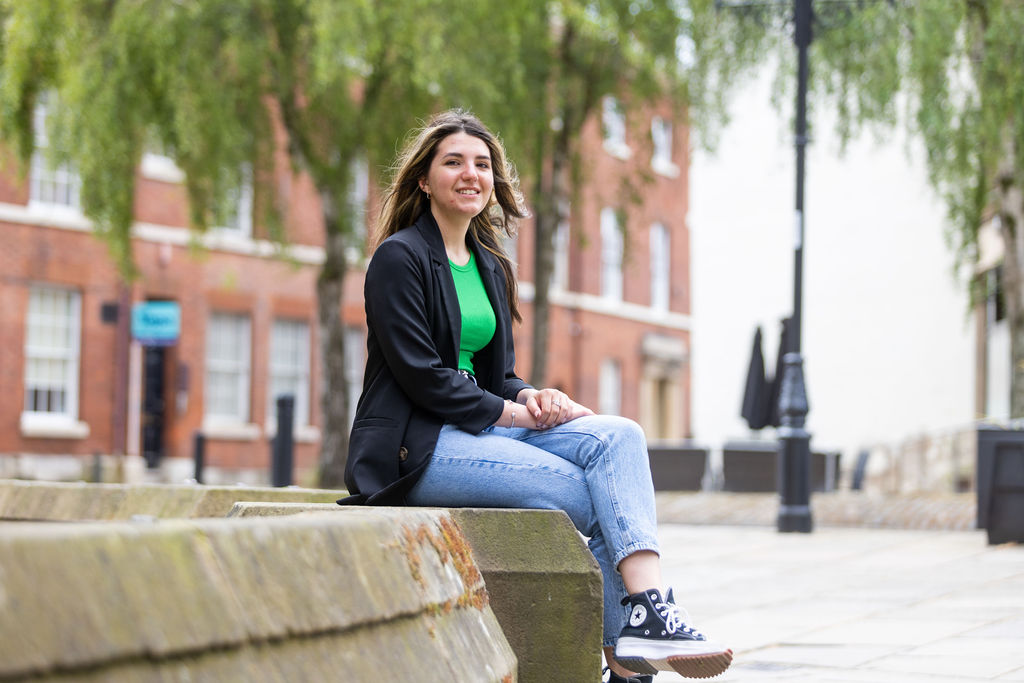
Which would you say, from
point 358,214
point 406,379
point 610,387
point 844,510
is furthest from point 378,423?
point 610,387

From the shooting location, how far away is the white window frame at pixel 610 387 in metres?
34.8

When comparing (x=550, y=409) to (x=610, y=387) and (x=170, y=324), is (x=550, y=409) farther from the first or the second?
(x=610, y=387)

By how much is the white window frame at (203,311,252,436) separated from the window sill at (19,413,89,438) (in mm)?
2603

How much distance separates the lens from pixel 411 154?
4.30 metres

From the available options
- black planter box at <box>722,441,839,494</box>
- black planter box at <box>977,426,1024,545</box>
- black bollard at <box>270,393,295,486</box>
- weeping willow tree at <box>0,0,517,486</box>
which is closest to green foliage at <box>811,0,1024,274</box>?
weeping willow tree at <box>0,0,517,486</box>

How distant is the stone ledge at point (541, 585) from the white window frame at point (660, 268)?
3247 cm

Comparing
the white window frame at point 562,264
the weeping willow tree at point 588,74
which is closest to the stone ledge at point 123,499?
the weeping willow tree at point 588,74

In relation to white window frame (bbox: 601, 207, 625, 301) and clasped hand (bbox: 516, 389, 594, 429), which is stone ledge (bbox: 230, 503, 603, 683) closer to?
clasped hand (bbox: 516, 389, 594, 429)

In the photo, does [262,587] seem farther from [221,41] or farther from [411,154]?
[221,41]

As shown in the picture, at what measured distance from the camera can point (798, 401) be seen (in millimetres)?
12484

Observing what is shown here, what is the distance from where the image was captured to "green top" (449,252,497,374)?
4.15 meters

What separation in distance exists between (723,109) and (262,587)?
16.1 metres

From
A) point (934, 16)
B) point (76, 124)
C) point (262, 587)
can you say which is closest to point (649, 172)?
point (934, 16)

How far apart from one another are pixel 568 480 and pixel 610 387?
31.6 m
